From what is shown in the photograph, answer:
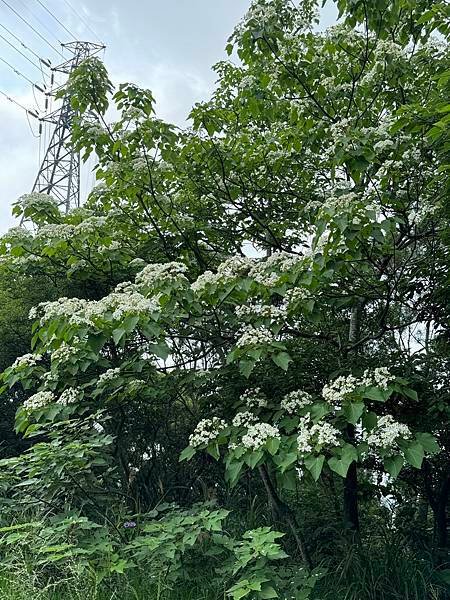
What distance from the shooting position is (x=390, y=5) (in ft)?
9.46

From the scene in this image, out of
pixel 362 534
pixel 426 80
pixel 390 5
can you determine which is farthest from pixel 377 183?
pixel 362 534

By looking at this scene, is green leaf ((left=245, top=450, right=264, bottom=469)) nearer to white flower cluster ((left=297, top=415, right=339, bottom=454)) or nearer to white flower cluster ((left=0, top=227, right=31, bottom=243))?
white flower cluster ((left=297, top=415, right=339, bottom=454))

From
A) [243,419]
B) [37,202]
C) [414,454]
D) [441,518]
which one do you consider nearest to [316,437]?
[414,454]

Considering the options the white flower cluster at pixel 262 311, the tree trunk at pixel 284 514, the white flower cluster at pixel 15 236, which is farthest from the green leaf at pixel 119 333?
the tree trunk at pixel 284 514

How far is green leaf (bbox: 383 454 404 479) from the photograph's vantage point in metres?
2.09

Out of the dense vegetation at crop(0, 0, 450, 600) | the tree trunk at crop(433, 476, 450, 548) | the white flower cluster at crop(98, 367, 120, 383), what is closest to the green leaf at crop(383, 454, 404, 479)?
the dense vegetation at crop(0, 0, 450, 600)

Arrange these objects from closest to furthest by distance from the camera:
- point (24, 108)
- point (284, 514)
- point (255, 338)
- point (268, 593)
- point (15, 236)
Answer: point (268, 593) → point (255, 338) → point (15, 236) → point (284, 514) → point (24, 108)

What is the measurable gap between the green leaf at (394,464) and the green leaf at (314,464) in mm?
259

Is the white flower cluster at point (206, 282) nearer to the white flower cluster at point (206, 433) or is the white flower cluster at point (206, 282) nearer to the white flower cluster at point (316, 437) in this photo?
the white flower cluster at point (206, 433)

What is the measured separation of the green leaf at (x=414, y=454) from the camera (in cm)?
206

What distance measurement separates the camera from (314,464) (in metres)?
2.07

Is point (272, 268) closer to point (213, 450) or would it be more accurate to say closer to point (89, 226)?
point (213, 450)

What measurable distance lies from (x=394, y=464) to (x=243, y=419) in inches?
27.6

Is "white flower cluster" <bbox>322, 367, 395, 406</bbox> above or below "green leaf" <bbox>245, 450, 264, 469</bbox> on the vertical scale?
above
